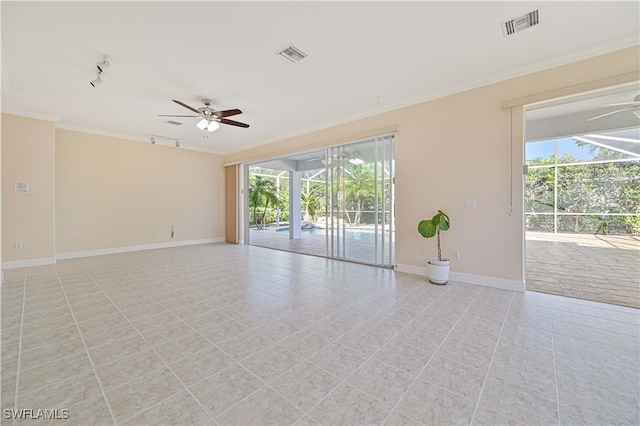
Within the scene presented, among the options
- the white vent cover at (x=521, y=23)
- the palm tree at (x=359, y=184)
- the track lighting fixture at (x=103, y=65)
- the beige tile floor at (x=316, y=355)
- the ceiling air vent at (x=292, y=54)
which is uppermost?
the white vent cover at (x=521, y=23)

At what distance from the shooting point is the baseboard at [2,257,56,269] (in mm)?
4488

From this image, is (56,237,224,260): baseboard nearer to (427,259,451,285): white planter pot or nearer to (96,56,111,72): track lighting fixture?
(96,56,111,72): track lighting fixture

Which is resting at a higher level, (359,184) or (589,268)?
(359,184)

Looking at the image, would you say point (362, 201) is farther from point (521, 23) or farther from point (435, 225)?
point (521, 23)

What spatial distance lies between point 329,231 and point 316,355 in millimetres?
3746

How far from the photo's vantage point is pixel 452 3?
2.20 m

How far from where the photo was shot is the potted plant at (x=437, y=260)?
3.60 metres

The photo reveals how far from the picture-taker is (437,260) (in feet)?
12.2

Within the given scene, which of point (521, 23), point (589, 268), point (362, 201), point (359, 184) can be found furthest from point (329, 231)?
point (589, 268)

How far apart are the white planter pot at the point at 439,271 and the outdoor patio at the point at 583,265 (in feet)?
3.63

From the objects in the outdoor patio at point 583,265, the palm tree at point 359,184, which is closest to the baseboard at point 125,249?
the outdoor patio at point 583,265

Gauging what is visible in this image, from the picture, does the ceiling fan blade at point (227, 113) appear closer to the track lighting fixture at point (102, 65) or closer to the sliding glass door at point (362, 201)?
the track lighting fixture at point (102, 65)

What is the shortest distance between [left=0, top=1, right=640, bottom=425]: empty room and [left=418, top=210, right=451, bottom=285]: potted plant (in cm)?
2

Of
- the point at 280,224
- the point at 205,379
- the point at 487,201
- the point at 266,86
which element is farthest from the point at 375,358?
the point at 280,224
